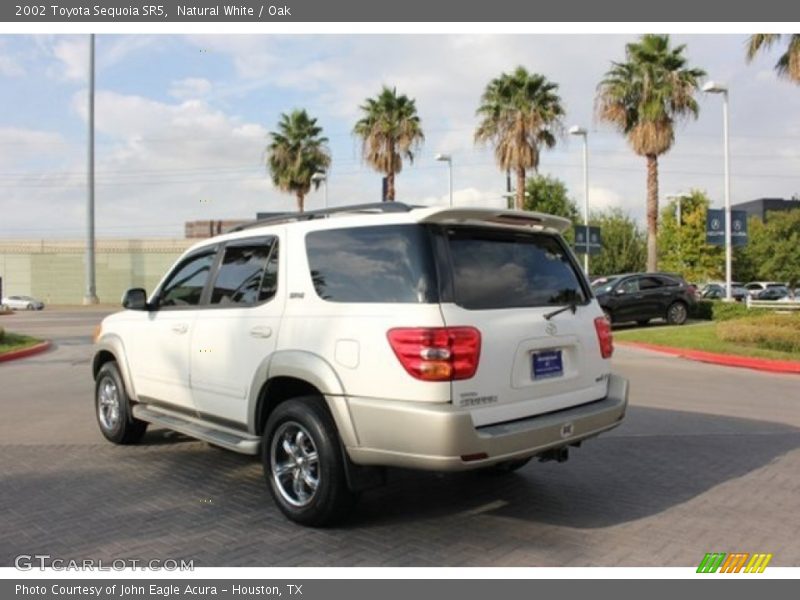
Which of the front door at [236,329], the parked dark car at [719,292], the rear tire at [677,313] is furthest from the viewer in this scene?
the parked dark car at [719,292]

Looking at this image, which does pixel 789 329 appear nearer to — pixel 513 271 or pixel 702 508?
pixel 702 508

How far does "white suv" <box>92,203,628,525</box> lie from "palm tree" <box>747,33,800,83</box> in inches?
649

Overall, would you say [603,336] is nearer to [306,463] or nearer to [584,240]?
[306,463]

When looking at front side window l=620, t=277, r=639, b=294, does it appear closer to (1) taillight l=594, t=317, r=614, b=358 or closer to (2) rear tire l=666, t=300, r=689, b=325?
(2) rear tire l=666, t=300, r=689, b=325

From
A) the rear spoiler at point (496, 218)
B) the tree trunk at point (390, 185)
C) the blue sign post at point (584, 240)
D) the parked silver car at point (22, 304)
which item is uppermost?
the tree trunk at point (390, 185)

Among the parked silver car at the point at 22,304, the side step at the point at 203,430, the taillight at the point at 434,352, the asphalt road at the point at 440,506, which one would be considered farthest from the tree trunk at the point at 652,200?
the parked silver car at the point at 22,304

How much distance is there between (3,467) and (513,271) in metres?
4.77

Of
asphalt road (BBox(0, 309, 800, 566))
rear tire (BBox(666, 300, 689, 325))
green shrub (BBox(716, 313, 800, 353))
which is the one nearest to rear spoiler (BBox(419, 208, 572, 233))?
asphalt road (BBox(0, 309, 800, 566))

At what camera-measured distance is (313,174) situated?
137 feet

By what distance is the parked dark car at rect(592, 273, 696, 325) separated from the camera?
837 inches

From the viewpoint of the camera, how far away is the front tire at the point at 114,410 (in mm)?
6781

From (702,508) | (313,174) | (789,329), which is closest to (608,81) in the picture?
(789,329)

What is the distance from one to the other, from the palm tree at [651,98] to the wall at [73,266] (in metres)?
37.9

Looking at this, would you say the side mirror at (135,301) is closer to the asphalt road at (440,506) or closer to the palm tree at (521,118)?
the asphalt road at (440,506)
